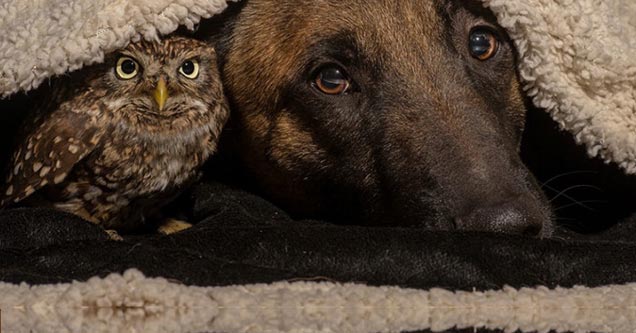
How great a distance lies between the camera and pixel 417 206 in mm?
2643

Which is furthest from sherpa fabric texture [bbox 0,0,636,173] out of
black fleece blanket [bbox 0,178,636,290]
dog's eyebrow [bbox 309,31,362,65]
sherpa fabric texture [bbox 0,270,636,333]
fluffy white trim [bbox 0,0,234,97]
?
sherpa fabric texture [bbox 0,270,636,333]

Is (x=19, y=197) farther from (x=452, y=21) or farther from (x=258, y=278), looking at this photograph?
(x=452, y=21)

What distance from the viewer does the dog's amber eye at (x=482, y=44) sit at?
9.48 feet

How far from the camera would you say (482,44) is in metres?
2.90

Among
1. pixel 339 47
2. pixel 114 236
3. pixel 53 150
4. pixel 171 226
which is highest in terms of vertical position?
pixel 339 47

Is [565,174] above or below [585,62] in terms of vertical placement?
below

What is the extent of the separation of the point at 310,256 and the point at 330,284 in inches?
5.5

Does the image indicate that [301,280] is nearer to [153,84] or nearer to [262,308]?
[262,308]

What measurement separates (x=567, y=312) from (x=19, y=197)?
4.64 ft

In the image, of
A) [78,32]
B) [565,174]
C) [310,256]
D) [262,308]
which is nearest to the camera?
[262,308]

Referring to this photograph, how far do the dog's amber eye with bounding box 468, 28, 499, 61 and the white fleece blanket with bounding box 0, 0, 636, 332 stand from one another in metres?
0.09

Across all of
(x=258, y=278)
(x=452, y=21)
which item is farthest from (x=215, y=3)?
(x=258, y=278)

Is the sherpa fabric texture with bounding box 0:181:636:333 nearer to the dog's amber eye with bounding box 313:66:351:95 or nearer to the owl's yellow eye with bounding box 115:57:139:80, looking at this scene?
the owl's yellow eye with bounding box 115:57:139:80

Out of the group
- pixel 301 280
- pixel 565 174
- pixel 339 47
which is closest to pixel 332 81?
pixel 339 47
